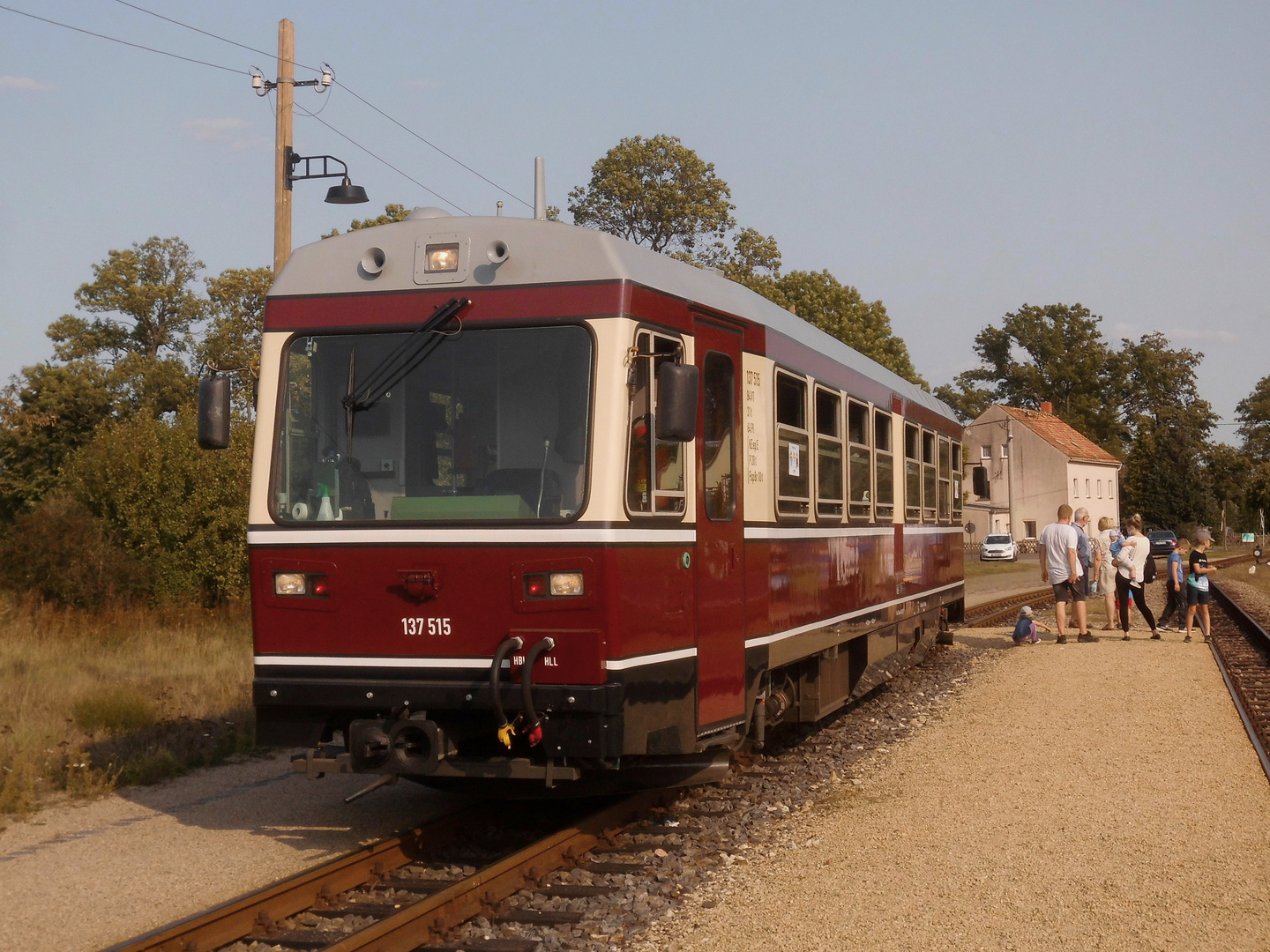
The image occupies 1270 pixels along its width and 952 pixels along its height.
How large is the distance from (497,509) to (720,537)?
57.9 inches

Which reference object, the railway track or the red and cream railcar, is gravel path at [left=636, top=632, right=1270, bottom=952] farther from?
the red and cream railcar

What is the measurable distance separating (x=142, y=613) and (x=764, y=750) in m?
10.9

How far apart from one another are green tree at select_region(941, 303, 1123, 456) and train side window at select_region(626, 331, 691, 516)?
92439 mm

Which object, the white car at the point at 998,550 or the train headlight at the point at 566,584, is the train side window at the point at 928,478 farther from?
the white car at the point at 998,550

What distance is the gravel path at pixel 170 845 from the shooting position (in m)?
6.12

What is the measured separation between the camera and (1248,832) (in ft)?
24.5

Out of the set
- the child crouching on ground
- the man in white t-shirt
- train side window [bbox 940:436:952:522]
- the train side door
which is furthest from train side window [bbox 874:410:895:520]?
the child crouching on ground

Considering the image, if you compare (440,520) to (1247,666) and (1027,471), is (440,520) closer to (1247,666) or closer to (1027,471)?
(1247,666)

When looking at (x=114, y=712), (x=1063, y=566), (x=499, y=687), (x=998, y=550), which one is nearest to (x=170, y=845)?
(x=499, y=687)

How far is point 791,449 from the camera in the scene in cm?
882

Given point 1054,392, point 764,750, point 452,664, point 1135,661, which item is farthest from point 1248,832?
point 1054,392

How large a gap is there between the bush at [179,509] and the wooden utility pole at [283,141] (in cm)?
448

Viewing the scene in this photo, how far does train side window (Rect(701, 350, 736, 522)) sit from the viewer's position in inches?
294

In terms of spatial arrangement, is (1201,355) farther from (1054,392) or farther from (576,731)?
(576,731)
